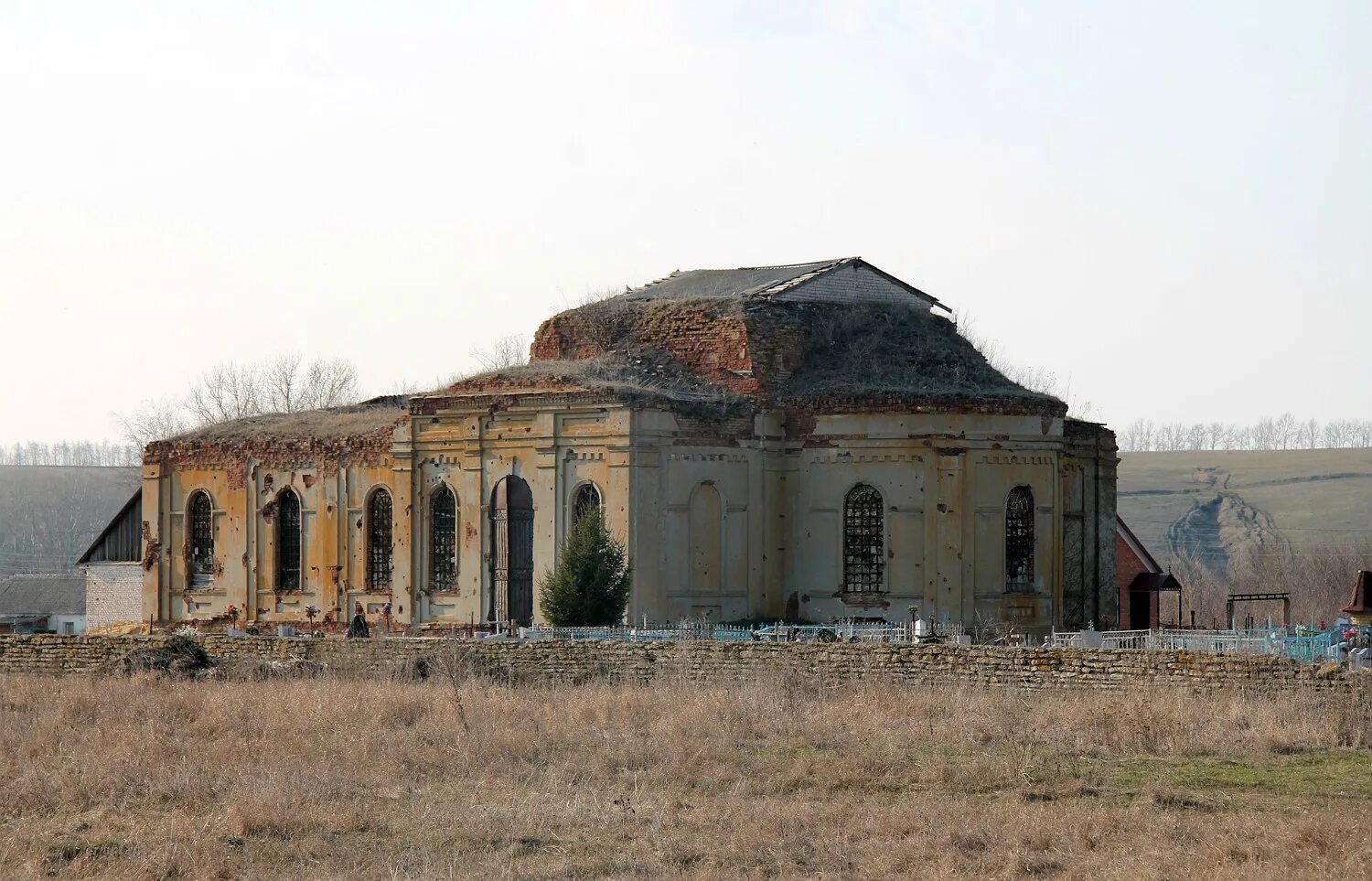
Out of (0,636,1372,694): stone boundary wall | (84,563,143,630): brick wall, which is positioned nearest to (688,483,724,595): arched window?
(0,636,1372,694): stone boundary wall

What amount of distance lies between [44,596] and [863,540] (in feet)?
119

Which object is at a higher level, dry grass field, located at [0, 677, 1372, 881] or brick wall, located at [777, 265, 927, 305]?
brick wall, located at [777, 265, 927, 305]

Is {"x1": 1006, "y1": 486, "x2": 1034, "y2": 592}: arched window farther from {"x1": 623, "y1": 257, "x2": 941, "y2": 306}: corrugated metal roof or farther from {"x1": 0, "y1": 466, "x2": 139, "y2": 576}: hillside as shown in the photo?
{"x1": 0, "y1": 466, "x2": 139, "y2": 576}: hillside

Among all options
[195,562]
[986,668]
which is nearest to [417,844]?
[986,668]

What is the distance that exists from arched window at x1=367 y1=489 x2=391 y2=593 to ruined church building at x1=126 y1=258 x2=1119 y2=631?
43 millimetres

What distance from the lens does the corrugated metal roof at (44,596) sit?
60.6 meters

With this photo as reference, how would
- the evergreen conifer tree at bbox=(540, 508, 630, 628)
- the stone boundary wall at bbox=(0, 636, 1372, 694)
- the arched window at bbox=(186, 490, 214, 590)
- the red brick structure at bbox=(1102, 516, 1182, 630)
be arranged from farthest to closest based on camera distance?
1. the red brick structure at bbox=(1102, 516, 1182, 630)
2. the arched window at bbox=(186, 490, 214, 590)
3. the evergreen conifer tree at bbox=(540, 508, 630, 628)
4. the stone boundary wall at bbox=(0, 636, 1372, 694)

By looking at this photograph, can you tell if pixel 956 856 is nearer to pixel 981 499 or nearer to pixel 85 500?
pixel 981 499

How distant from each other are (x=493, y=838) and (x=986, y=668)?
1087 centimetres

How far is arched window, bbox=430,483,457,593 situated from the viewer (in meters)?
36.3

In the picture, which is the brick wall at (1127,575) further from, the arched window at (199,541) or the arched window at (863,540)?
the arched window at (199,541)

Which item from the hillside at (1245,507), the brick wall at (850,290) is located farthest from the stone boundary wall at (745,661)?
the hillside at (1245,507)

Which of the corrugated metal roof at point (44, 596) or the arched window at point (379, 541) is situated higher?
the arched window at point (379, 541)

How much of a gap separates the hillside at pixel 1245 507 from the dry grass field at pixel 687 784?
2343 inches
